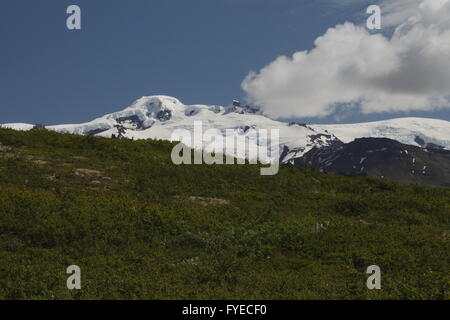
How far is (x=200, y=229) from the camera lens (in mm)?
Answer: 22938

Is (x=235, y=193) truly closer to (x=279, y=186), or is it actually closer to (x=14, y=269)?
(x=279, y=186)

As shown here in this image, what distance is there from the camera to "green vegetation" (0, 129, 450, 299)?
650 inches

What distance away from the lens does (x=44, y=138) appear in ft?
118

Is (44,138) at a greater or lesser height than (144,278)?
greater

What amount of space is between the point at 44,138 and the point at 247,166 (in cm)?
1432

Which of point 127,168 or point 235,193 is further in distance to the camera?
point 127,168

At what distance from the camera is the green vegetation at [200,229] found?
16.5m

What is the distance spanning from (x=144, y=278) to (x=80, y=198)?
8809 millimetres
